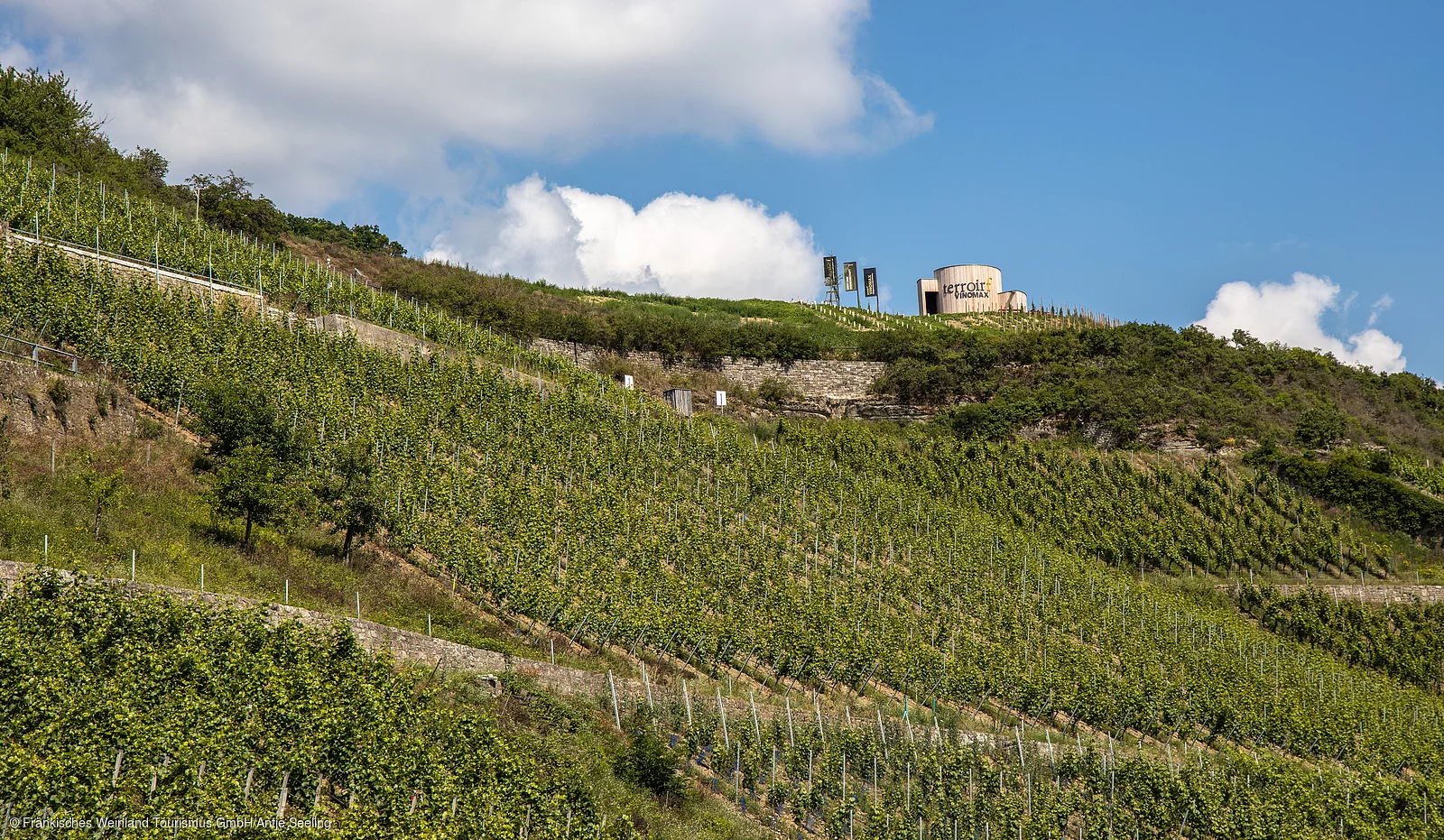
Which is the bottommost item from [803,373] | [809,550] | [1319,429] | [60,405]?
[809,550]

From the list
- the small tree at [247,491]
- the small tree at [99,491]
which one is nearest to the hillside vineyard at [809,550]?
the small tree at [247,491]

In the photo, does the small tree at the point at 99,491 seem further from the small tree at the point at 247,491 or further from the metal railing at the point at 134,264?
the metal railing at the point at 134,264

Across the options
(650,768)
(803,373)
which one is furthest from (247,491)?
(803,373)

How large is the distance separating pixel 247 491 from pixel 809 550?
18875 millimetres

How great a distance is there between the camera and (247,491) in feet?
80.8

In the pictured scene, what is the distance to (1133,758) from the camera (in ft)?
83.8

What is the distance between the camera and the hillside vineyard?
27.3m

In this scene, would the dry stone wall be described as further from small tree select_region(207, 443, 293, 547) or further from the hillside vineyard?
small tree select_region(207, 443, 293, 547)

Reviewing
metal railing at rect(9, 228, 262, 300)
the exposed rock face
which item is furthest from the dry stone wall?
the exposed rock face

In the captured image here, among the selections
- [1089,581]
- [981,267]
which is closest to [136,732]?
[1089,581]

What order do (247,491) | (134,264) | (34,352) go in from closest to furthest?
1. (247,491)
2. (34,352)
3. (134,264)

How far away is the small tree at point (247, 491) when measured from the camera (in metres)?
24.7

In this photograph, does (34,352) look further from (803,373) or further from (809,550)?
(803,373)

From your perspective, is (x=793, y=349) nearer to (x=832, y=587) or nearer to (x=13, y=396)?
(x=832, y=587)
